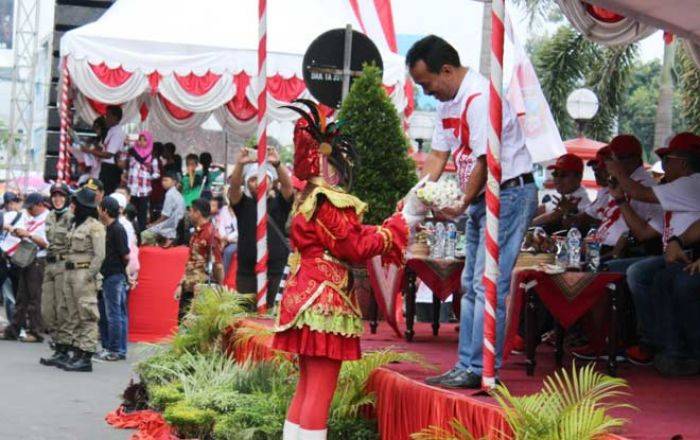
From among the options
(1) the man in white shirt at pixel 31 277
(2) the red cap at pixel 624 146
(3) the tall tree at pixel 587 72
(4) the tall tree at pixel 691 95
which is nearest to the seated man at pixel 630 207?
(2) the red cap at pixel 624 146

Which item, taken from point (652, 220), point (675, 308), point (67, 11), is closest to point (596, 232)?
point (652, 220)

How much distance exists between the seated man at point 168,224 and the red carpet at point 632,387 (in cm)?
813

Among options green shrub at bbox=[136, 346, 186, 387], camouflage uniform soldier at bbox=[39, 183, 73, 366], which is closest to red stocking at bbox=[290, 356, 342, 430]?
green shrub at bbox=[136, 346, 186, 387]

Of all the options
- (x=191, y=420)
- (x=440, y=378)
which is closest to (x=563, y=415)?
(x=440, y=378)

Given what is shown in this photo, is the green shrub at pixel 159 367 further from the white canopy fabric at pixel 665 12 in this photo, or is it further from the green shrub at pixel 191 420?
the white canopy fabric at pixel 665 12

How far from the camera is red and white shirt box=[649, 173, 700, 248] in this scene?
8836 mm

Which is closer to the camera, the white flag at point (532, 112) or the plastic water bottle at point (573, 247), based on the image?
the plastic water bottle at point (573, 247)

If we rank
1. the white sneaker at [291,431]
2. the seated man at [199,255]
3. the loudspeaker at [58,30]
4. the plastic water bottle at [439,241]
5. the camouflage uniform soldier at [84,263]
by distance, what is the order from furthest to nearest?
1. the loudspeaker at [58,30]
2. the seated man at [199,255]
3. the camouflage uniform soldier at [84,263]
4. the plastic water bottle at [439,241]
5. the white sneaker at [291,431]

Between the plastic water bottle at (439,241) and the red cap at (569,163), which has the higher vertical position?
the red cap at (569,163)

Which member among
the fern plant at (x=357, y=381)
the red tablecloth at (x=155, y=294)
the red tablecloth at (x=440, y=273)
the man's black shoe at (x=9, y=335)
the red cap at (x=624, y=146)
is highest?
the red cap at (x=624, y=146)

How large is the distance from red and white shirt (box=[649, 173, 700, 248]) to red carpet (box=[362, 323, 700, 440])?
3.47ft

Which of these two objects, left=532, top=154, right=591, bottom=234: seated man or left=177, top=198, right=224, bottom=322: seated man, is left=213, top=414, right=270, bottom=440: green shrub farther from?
left=177, top=198, right=224, bottom=322: seated man

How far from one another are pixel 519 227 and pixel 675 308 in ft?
6.61

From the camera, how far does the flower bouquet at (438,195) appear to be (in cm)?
730
